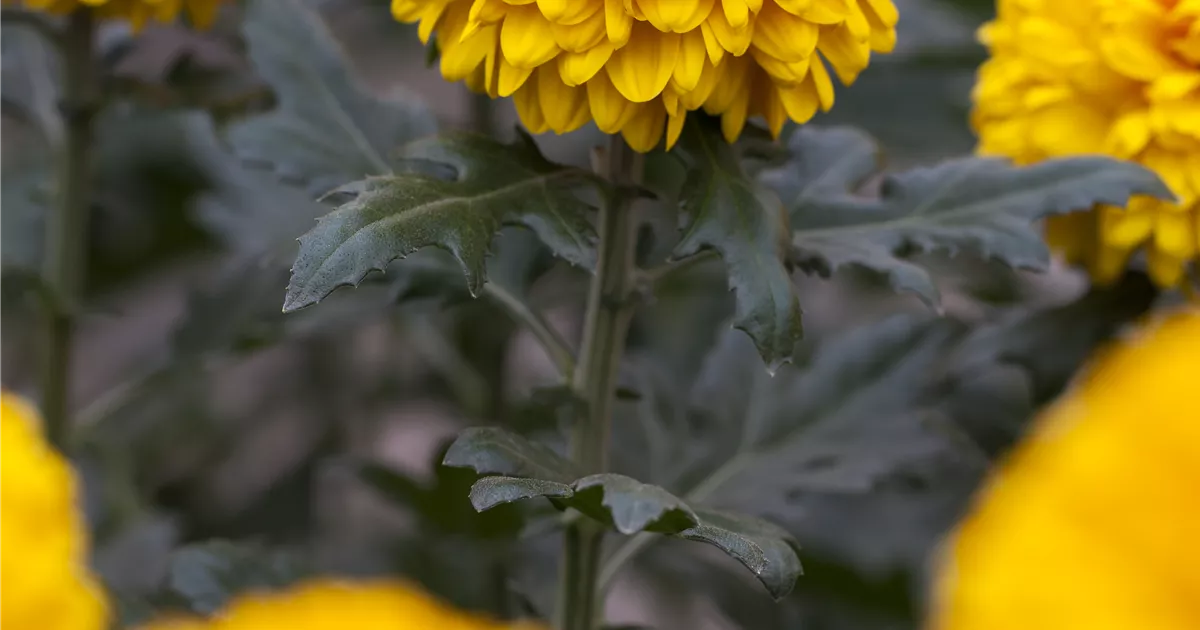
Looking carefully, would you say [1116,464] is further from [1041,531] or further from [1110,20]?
[1110,20]

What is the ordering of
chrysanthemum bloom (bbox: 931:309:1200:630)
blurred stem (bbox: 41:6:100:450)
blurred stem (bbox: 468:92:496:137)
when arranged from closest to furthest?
chrysanthemum bloom (bbox: 931:309:1200:630), blurred stem (bbox: 41:6:100:450), blurred stem (bbox: 468:92:496:137)

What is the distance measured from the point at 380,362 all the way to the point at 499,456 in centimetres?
88

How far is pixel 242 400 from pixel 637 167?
96cm

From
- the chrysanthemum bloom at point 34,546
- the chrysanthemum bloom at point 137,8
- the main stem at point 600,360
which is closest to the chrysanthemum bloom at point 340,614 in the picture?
the chrysanthemum bloom at point 34,546

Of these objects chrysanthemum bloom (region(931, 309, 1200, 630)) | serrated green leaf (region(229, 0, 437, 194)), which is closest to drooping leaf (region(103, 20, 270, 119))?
serrated green leaf (region(229, 0, 437, 194))

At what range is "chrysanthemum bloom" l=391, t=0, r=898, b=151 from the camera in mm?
518

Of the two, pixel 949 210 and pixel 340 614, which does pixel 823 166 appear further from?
pixel 340 614

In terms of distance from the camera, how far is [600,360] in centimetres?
→ 64

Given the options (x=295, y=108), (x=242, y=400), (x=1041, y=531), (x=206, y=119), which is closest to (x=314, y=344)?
(x=242, y=400)

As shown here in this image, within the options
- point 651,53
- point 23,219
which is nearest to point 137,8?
point 23,219

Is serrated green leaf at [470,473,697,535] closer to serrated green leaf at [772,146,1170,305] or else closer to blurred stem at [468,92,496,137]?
serrated green leaf at [772,146,1170,305]

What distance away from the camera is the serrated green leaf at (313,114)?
0.72m

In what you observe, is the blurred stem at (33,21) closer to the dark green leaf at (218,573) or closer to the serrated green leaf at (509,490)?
the dark green leaf at (218,573)

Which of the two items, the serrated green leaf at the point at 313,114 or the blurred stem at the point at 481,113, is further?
the blurred stem at the point at 481,113
